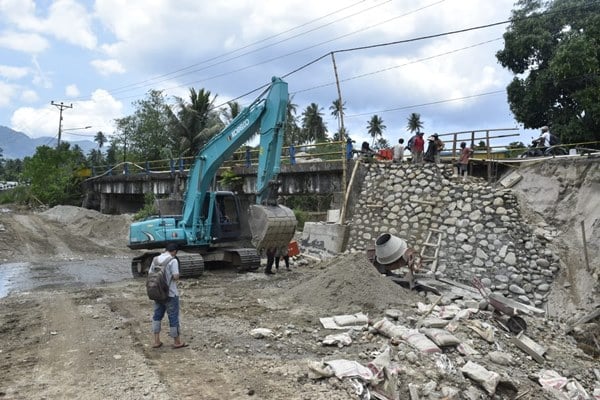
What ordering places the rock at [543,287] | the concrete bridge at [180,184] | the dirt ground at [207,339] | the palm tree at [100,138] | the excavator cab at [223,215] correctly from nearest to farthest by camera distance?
the dirt ground at [207,339] < the rock at [543,287] < the excavator cab at [223,215] < the concrete bridge at [180,184] < the palm tree at [100,138]

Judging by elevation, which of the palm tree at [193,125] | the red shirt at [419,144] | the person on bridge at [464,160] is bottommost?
the person on bridge at [464,160]

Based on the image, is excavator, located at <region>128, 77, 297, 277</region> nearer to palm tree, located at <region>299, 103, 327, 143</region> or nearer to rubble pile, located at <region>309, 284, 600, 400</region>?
rubble pile, located at <region>309, 284, 600, 400</region>

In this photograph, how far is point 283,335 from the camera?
8.14 m

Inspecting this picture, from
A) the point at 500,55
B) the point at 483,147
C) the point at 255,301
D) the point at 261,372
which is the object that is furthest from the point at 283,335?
the point at 500,55

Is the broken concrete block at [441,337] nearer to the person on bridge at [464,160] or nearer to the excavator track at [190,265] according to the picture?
the excavator track at [190,265]

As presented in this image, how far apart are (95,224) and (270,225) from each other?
21.4m

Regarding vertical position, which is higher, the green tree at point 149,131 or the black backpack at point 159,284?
the green tree at point 149,131

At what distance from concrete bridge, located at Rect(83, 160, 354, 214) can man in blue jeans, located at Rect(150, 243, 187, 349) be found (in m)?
8.65

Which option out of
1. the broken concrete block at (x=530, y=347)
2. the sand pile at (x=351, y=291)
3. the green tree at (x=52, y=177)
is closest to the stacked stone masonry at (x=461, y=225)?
the sand pile at (x=351, y=291)

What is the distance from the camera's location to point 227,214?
15.1m

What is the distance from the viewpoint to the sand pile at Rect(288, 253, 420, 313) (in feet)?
31.9

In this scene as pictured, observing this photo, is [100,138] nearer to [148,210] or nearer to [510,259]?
[148,210]

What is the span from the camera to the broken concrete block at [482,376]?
270 inches

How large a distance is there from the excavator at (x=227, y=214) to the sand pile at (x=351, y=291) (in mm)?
1914
